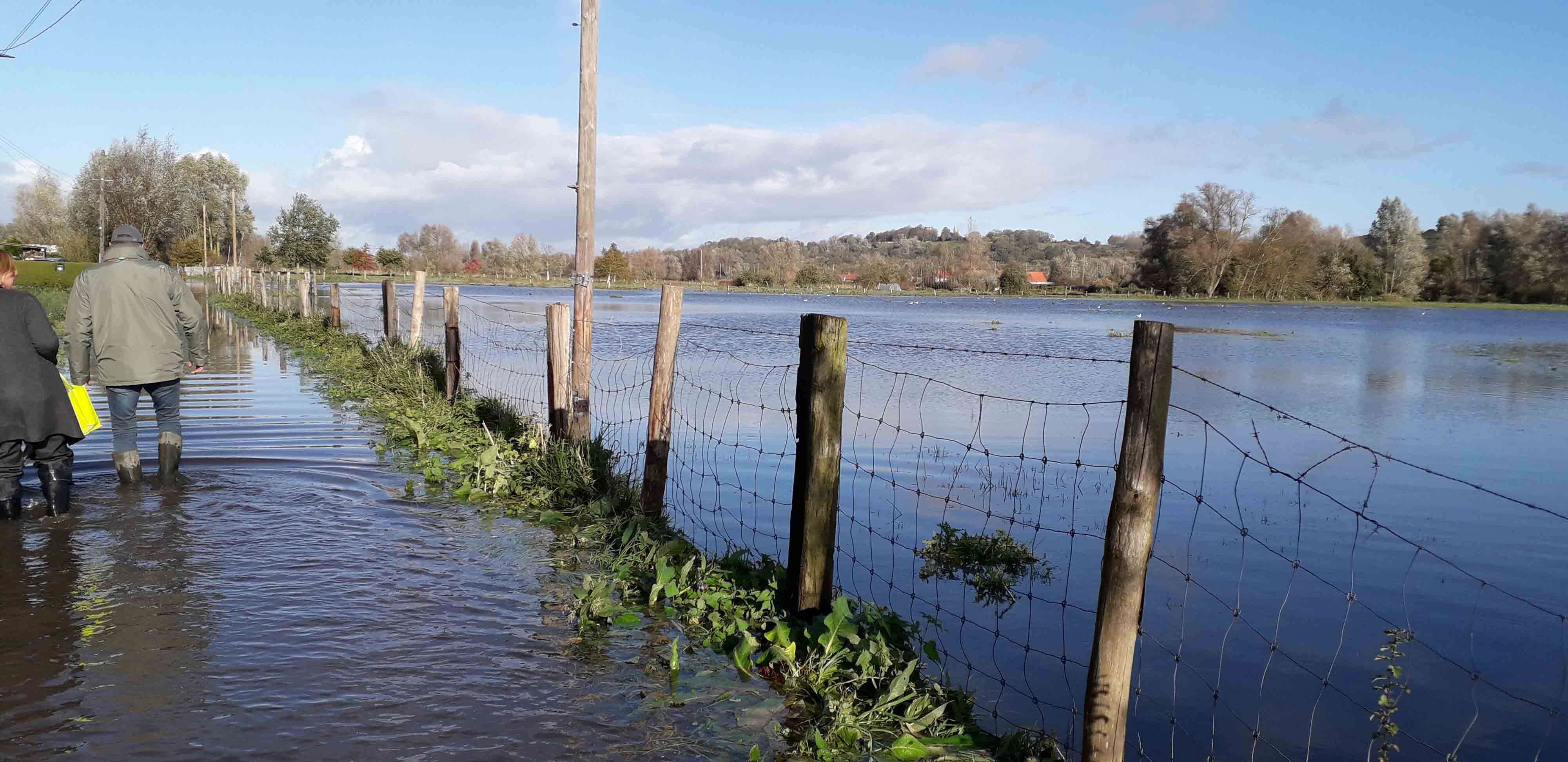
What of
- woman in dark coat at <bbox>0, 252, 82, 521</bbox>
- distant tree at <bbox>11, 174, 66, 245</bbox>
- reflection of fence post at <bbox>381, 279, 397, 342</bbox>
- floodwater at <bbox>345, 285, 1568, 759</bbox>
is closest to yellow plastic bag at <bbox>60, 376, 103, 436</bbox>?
woman in dark coat at <bbox>0, 252, 82, 521</bbox>

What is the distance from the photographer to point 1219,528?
9039 millimetres

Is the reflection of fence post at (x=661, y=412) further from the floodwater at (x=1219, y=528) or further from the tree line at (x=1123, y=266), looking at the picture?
the tree line at (x=1123, y=266)

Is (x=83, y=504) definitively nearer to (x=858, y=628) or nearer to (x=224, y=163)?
(x=858, y=628)

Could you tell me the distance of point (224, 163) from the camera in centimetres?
8338

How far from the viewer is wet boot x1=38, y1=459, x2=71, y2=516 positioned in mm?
6633

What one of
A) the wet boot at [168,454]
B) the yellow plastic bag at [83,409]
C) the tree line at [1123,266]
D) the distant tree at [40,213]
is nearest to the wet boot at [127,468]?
the wet boot at [168,454]

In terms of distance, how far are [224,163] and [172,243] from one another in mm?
15683

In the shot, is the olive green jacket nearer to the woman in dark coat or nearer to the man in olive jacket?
the man in olive jacket


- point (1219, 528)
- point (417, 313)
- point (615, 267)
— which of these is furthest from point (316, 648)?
point (615, 267)

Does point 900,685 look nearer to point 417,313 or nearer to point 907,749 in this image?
point 907,749

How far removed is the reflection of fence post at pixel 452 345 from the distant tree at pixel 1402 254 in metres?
112

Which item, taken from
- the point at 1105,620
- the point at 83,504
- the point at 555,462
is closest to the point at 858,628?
the point at 1105,620

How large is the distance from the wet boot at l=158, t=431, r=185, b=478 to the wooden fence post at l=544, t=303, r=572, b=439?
2.88 meters

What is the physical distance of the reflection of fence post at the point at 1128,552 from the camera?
3.39 metres
